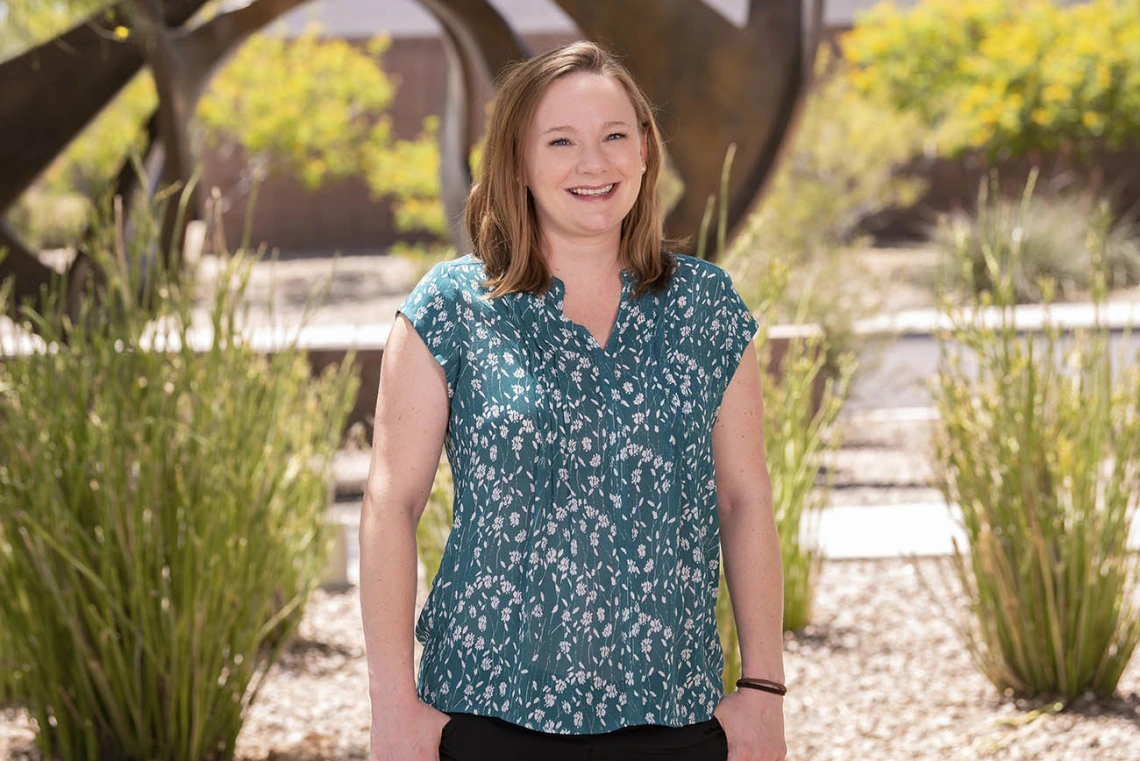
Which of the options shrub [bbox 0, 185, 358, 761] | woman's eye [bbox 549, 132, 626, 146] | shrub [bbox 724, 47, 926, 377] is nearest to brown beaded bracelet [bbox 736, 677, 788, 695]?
woman's eye [bbox 549, 132, 626, 146]

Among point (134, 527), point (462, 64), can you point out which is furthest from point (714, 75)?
point (134, 527)

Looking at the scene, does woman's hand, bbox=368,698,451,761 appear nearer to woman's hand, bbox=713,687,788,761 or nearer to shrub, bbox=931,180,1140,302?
woman's hand, bbox=713,687,788,761

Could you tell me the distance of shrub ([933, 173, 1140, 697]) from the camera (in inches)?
145

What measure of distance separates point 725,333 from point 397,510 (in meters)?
0.51

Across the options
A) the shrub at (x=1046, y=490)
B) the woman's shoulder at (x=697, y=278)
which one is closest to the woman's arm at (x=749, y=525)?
the woman's shoulder at (x=697, y=278)

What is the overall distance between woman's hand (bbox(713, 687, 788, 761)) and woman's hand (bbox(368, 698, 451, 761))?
39 cm

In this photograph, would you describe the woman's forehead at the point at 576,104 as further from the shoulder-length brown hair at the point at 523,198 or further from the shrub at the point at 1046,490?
the shrub at the point at 1046,490

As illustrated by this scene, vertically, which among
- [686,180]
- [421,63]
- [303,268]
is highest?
[421,63]

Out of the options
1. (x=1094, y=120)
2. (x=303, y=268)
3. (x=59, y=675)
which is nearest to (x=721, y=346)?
(x=59, y=675)

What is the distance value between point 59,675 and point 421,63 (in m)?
24.9

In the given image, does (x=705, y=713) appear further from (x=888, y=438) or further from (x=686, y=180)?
(x=888, y=438)

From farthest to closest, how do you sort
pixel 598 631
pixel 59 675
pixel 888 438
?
1. pixel 888 438
2. pixel 59 675
3. pixel 598 631

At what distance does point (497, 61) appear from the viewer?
543cm

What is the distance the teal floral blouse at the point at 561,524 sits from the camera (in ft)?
6.11
